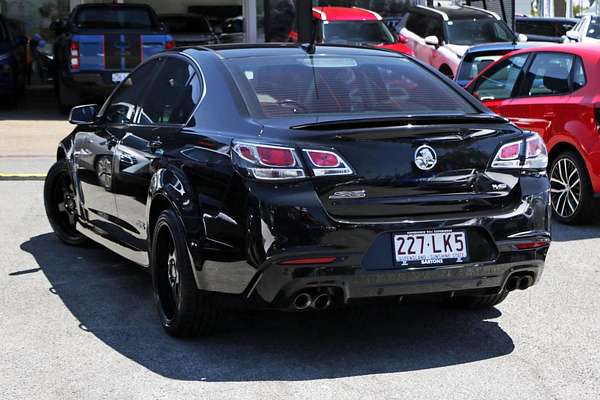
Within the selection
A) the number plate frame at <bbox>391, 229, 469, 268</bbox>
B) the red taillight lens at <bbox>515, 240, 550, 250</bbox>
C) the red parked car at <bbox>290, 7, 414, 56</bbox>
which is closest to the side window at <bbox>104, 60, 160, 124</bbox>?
the number plate frame at <bbox>391, 229, 469, 268</bbox>

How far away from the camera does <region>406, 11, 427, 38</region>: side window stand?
2275 cm

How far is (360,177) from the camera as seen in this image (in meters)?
5.21

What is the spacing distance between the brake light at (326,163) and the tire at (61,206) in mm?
3616

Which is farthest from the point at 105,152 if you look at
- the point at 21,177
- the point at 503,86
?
the point at 21,177

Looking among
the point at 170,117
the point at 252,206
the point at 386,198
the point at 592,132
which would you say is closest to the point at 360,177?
the point at 386,198

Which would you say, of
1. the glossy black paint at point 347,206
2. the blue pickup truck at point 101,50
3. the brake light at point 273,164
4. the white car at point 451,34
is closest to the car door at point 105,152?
the glossy black paint at point 347,206

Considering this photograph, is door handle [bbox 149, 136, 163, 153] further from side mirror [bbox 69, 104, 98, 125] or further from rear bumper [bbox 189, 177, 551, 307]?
side mirror [bbox 69, 104, 98, 125]

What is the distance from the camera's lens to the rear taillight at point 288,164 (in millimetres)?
5148

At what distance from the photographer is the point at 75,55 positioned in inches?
746

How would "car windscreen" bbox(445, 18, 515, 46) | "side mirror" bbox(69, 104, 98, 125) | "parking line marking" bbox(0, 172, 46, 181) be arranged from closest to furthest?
"side mirror" bbox(69, 104, 98, 125) < "parking line marking" bbox(0, 172, 46, 181) < "car windscreen" bbox(445, 18, 515, 46)

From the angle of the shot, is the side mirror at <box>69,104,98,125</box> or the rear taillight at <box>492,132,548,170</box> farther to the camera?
the side mirror at <box>69,104,98,125</box>

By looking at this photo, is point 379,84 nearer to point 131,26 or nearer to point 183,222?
point 183,222

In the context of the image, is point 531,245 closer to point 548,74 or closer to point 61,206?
point 61,206

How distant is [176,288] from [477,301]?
1729 mm
